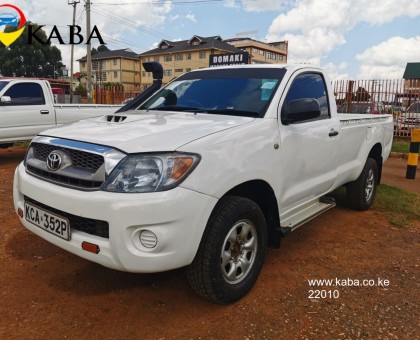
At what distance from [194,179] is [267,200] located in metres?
1.01

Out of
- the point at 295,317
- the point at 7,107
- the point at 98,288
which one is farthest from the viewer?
the point at 7,107

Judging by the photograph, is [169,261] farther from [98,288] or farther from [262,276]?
[262,276]

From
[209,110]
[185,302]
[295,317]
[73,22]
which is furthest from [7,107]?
[73,22]

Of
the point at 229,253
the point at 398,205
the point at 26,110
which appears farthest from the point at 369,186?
the point at 26,110

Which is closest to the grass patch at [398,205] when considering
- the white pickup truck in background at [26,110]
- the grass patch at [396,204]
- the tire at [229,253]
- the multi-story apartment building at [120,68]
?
the grass patch at [396,204]

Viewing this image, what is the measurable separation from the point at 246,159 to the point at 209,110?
2.68 ft

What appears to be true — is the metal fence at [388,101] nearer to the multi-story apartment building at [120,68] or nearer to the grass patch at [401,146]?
the grass patch at [401,146]

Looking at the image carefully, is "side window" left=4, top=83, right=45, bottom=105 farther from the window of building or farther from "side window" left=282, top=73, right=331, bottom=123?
the window of building

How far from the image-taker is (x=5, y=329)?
2443 mm

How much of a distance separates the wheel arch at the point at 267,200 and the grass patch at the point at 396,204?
2.31 metres

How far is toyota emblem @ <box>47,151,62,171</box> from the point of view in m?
2.52

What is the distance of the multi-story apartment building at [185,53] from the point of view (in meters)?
60.7

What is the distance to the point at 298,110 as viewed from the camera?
312 cm

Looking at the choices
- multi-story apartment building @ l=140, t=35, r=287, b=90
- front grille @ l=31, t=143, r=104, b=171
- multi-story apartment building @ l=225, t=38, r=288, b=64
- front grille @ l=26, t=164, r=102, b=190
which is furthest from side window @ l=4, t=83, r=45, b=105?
multi-story apartment building @ l=225, t=38, r=288, b=64
